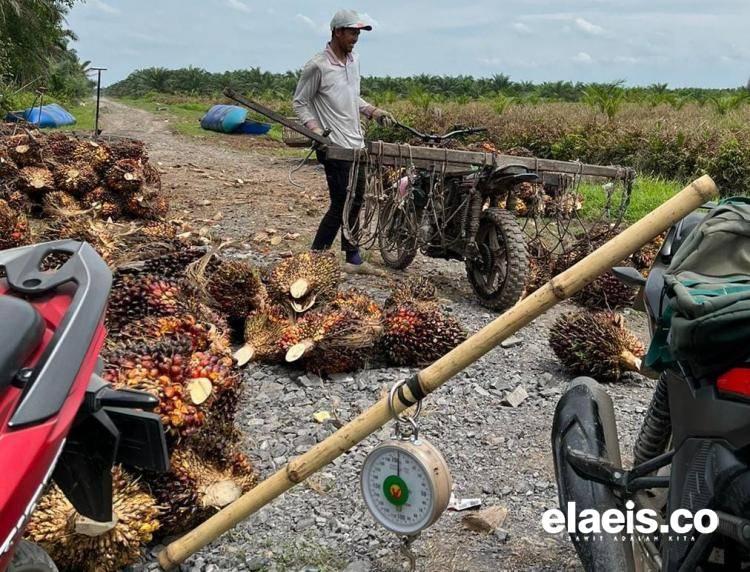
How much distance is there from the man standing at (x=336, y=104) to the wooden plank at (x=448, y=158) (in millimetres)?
371

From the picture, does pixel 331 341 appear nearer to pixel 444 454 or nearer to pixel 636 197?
pixel 444 454

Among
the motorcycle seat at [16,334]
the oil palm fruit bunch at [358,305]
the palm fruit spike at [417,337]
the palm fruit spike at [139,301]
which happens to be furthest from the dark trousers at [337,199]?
the motorcycle seat at [16,334]

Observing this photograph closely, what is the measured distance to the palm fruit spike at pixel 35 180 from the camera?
7.83 m

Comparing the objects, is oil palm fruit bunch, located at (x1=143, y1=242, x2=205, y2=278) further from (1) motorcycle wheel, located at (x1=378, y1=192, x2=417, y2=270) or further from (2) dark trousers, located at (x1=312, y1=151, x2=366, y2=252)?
(1) motorcycle wheel, located at (x1=378, y1=192, x2=417, y2=270)

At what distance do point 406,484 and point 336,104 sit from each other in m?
4.51

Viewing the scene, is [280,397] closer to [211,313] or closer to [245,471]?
[211,313]

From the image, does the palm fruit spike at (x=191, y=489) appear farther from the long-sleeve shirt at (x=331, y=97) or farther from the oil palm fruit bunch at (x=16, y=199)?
the oil palm fruit bunch at (x=16, y=199)

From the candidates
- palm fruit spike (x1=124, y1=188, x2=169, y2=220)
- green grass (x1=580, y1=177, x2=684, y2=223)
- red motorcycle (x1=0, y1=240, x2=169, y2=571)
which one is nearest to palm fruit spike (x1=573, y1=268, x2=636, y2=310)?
green grass (x1=580, y1=177, x2=684, y2=223)

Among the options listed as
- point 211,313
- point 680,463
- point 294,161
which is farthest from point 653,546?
point 294,161

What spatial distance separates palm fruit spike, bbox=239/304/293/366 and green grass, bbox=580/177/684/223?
6.13 metres

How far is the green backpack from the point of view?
1554 mm

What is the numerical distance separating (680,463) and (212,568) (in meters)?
1.62

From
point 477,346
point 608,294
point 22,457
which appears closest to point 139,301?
point 477,346

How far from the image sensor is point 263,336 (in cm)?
424
